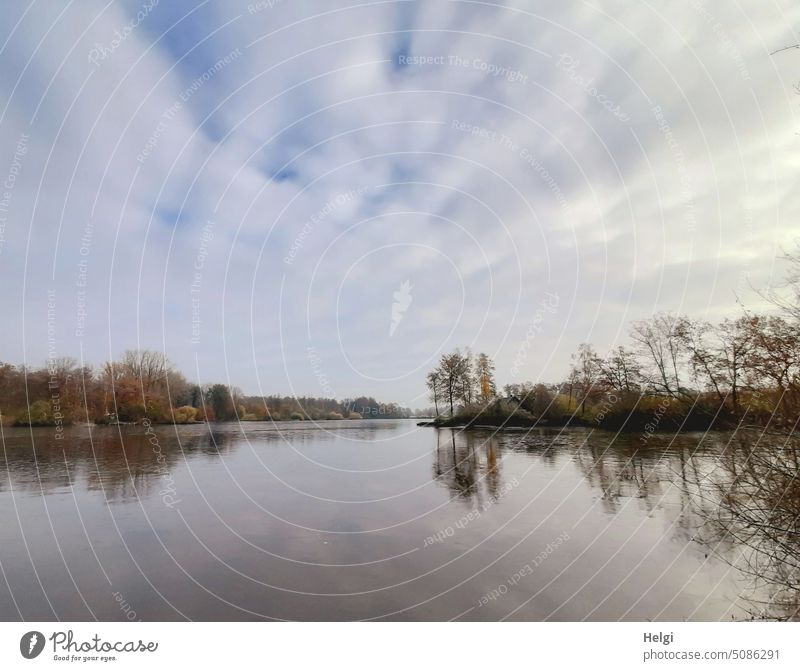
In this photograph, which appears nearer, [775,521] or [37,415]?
[775,521]

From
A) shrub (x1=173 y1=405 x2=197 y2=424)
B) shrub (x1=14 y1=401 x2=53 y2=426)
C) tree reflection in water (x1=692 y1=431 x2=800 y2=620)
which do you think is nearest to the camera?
tree reflection in water (x1=692 y1=431 x2=800 y2=620)

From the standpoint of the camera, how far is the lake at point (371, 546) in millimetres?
5457

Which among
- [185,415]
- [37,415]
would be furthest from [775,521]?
[185,415]

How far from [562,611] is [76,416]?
4375 centimetres

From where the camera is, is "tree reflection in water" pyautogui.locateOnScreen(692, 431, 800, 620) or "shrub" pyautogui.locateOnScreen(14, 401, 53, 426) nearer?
"tree reflection in water" pyautogui.locateOnScreen(692, 431, 800, 620)

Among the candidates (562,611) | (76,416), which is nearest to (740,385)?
(562,611)

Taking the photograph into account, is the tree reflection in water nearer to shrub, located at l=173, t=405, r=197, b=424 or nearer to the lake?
the lake

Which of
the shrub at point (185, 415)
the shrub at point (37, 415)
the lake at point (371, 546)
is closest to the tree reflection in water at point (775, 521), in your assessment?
the lake at point (371, 546)

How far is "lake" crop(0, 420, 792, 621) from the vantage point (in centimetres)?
546

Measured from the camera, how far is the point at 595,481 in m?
12.8

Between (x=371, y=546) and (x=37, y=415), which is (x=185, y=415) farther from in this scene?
(x=371, y=546)

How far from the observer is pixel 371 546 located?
25.0 ft

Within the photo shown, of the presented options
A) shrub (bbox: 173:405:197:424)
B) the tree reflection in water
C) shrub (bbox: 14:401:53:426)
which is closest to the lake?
the tree reflection in water

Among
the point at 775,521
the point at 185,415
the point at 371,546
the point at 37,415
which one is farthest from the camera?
the point at 185,415
